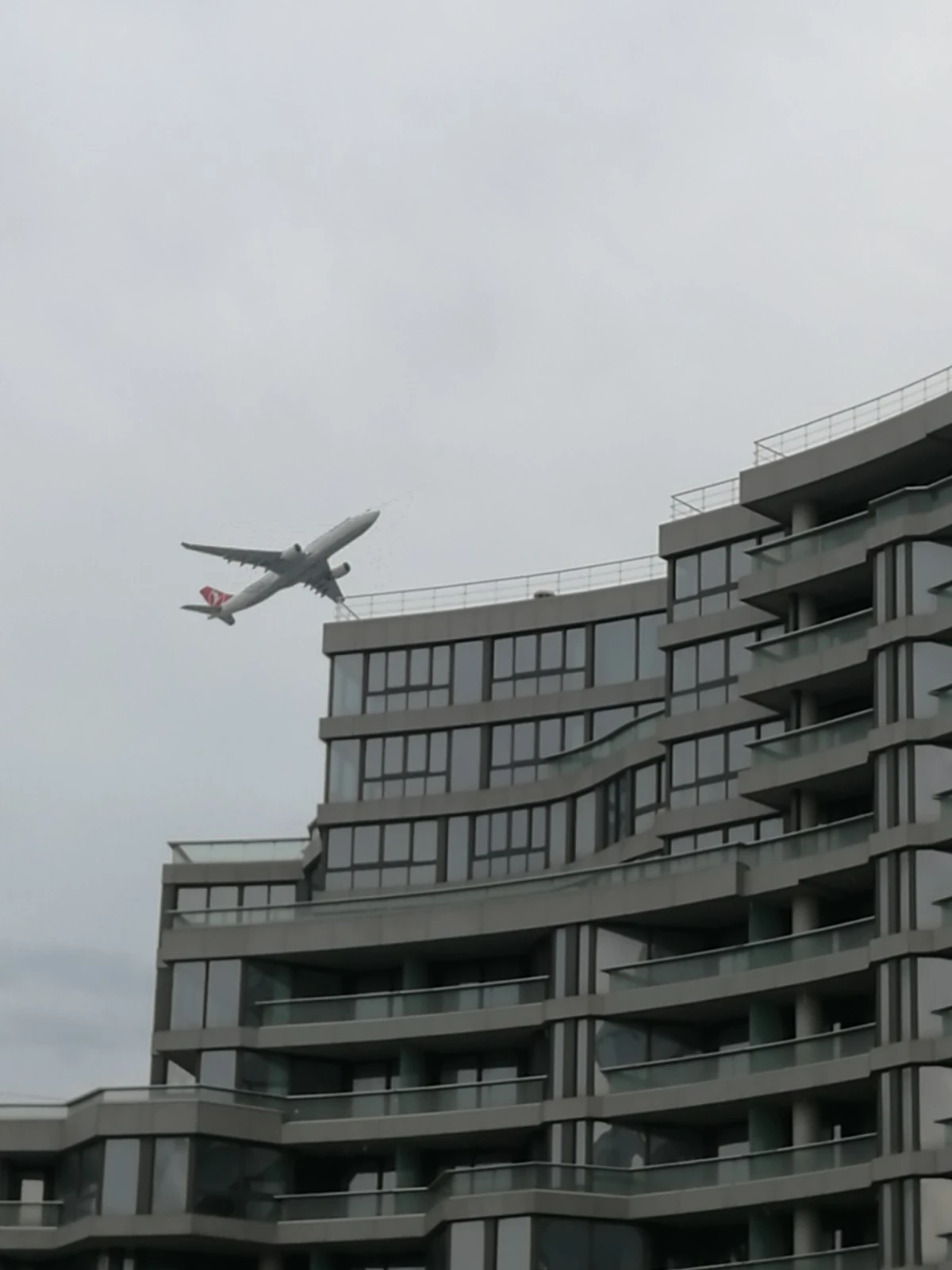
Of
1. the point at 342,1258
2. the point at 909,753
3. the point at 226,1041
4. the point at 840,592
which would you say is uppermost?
the point at 840,592

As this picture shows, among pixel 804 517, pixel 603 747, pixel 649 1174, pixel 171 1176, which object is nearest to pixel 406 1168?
pixel 171 1176

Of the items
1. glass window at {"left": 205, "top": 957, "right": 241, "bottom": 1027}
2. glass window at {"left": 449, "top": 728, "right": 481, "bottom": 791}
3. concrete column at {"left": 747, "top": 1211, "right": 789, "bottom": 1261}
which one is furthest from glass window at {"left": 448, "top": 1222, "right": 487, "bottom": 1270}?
glass window at {"left": 449, "top": 728, "right": 481, "bottom": 791}

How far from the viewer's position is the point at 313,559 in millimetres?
124688

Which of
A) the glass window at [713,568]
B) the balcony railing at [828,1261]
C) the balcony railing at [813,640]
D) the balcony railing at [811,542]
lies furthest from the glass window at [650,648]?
the balcony railing at [828,1261]

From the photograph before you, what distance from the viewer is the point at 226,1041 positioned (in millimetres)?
Answer: 75750

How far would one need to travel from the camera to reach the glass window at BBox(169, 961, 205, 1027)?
7675 centimetres

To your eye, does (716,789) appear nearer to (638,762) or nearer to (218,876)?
(638,762)

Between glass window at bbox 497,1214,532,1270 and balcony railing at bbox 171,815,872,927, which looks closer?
glass window at bbox 497,1214,532,1270

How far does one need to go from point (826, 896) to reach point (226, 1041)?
18.4 m

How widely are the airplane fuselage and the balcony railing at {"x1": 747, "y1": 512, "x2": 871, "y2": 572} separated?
53078 millimetres

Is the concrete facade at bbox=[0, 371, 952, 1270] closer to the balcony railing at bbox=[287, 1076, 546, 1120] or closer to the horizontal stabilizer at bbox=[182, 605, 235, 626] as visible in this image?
the balcony railing at bbox=[287, 1076, 546, 1120]

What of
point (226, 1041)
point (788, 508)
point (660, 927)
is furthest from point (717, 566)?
point (226, 1041)

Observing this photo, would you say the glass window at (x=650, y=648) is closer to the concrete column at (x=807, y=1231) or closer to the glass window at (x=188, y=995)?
the glass window at (x=188, y=995)

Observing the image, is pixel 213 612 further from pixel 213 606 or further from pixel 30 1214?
pixel 30 1214
